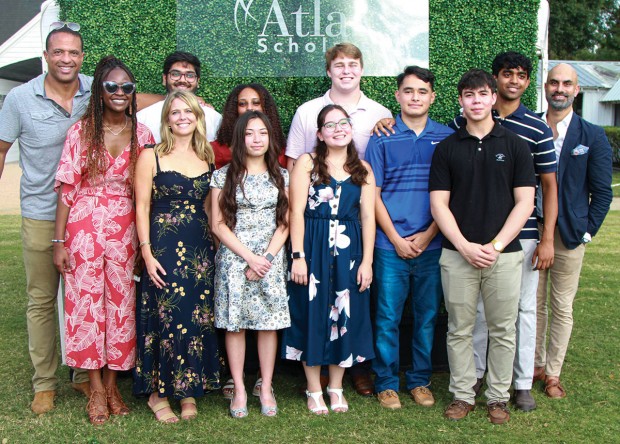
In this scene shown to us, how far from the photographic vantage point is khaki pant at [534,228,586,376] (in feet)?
14.2

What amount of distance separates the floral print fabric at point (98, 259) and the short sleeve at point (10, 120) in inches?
16.3

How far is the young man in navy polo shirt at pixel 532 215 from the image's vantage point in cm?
404

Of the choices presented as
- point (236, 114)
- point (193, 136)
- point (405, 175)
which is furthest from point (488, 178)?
point (193, 136)

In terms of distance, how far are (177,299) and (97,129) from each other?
1.10m

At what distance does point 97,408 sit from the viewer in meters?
3.98

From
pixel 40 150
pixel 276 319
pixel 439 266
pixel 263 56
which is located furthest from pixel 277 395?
pixel 263 56

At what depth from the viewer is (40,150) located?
411 centimetres

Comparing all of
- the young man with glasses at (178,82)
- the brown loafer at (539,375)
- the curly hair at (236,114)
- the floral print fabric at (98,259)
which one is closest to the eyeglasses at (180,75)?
the young man with glasses at (178,82)

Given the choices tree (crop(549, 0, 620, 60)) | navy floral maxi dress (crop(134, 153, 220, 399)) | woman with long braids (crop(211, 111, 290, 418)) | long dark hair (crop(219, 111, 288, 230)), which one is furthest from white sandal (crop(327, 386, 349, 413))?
tree (crop(549, 0, 620, 60))

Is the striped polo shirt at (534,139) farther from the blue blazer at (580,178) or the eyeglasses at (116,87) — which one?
the eyeglasses at (116,87)

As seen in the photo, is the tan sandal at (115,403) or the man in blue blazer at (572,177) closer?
the tan sandal at (115,403)

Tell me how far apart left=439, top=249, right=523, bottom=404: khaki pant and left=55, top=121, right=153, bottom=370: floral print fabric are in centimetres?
190

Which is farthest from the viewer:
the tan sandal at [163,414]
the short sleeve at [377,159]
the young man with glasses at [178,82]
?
the young man with glasses at [178,82]

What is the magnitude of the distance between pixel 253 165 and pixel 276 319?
94 cm
